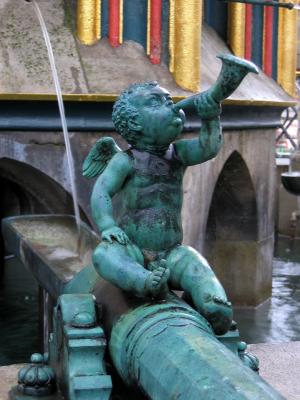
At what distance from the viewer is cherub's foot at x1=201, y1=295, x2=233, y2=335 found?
294 centimetres

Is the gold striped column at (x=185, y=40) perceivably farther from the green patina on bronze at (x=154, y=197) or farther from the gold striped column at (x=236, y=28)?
the green patina on bronze at (x=154, y=197)

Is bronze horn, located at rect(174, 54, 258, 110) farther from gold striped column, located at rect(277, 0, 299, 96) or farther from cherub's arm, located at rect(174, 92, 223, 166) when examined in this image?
gold striped column, located at rect(277, 0, 299, 96)

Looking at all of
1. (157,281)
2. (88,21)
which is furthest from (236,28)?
(157,281)

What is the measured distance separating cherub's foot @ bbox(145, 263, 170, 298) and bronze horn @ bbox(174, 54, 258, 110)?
585 millimetres

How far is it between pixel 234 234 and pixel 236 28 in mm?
2089

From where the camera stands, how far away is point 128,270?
9.64 feet

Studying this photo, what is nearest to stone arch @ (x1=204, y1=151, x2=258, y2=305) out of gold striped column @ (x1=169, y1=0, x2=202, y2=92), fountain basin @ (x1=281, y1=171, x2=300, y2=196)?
fountain basin @ (x1=281, y1=171, x2=300, y2=196)

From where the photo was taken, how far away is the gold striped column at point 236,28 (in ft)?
28.2

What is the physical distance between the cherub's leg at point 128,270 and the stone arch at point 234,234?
5881mm

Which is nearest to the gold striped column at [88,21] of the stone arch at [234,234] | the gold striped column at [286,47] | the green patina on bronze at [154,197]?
the stone arch at [234,234]

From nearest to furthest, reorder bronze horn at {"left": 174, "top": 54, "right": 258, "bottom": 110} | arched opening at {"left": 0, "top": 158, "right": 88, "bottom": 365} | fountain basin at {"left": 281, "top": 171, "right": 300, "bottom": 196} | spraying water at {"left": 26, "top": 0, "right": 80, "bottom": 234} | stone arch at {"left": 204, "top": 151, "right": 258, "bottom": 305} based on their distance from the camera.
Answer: bronze horn at {"left": 174, "top": 54, "right": 258, "bottom": 110} < spraying water at {"left": 26, "top": 0, "right": 80, "bottom": 234} < arched opening at {"left": 0, "top": 158, "right": 88, "bottom": 365} < stone arch at {"left": 204, "top": 151, "right": 258, "bottom": 305} < fountain basin at {"left": 281, "top": 171, "right": 300, "bottom": 196}

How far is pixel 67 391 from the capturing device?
3.03 meters

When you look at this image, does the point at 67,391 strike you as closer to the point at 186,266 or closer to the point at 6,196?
the point at 186,266

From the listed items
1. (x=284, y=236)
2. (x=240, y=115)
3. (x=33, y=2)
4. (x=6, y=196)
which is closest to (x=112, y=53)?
(x=33, y=2)
